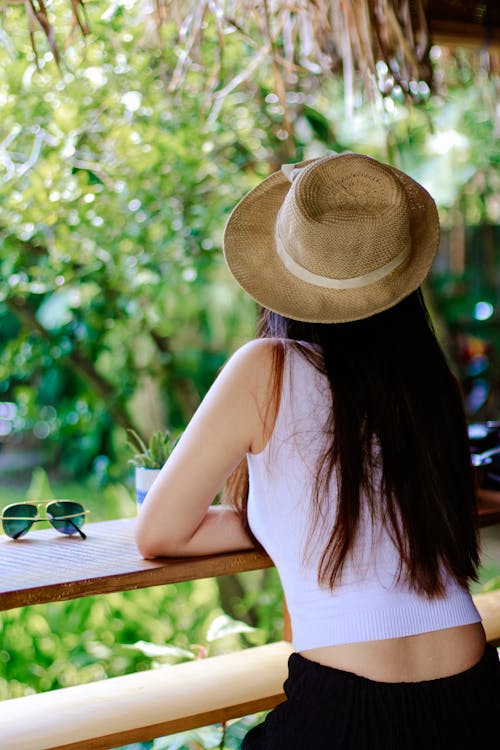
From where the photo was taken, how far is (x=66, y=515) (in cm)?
175

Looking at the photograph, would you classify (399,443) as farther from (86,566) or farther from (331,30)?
(331,30)

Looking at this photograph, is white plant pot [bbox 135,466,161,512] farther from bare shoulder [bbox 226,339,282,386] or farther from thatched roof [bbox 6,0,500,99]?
thatched roof [bbox 6,0,500,99]

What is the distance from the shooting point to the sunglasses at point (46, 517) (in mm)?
1722

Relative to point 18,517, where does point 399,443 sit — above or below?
above

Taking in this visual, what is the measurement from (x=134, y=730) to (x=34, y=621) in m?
1.57

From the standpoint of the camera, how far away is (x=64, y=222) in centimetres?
323

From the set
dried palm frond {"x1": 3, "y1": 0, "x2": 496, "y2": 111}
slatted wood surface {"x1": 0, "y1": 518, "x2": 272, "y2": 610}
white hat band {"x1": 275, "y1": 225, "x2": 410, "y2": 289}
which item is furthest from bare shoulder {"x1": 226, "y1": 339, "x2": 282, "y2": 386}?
dried palm frond {"x1": 3, "y1": 0, "x2": 496, "y2": 111}

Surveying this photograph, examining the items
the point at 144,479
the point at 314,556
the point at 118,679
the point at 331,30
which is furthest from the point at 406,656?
the point at 331,30

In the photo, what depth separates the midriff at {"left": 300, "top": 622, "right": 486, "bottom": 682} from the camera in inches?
53.4

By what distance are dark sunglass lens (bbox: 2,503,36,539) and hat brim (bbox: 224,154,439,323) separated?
2.03 ft

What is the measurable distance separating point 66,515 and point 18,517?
93 mm

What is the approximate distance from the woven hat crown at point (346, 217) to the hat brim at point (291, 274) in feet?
0.09

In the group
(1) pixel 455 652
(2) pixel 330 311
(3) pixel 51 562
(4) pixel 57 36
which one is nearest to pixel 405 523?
(1) pixel 455 652

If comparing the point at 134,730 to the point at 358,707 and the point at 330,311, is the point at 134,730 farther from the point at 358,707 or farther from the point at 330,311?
the point at 330,311
